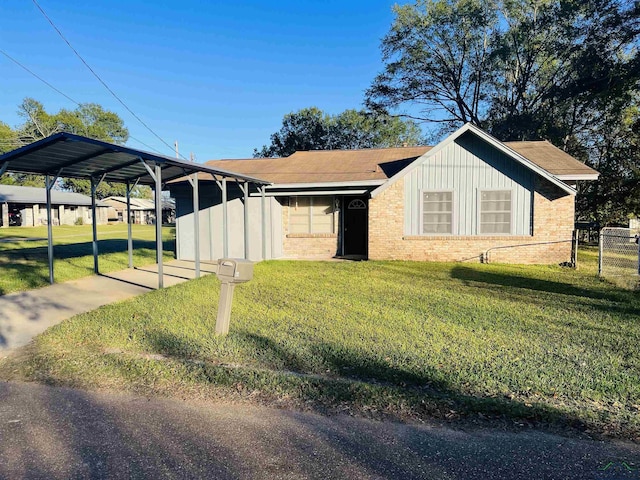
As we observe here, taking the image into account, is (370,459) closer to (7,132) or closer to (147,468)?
(147,468)

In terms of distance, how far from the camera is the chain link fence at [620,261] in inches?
374

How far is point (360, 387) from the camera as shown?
3906 millimetres

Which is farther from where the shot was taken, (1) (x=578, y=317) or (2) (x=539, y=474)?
(1) (x=578, y=317)

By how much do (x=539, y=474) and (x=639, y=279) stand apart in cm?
884

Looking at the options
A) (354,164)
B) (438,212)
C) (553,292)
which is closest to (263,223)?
(354,164)

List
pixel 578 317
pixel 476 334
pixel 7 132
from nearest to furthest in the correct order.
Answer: pixel 476 334 < pixel 578 317 < pixel 7 132

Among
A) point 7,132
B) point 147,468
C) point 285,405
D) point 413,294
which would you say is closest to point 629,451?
point 285,405

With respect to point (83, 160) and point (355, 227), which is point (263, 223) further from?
point (83, 160)

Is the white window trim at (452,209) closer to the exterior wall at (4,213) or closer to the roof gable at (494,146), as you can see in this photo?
the roof gable at (494,146)

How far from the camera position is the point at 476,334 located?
18.0 ft

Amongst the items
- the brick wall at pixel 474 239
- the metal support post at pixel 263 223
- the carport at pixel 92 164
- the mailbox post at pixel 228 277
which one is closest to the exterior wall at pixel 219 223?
the metal support post at pixel 263 223

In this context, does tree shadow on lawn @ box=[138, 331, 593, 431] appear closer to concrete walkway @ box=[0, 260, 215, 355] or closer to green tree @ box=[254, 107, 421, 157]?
concrete walkway @ box=[0, 260, 215, 355]

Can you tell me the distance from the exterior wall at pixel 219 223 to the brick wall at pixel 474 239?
135 inches

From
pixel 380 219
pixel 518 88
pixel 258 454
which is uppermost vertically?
pixel 518 88
